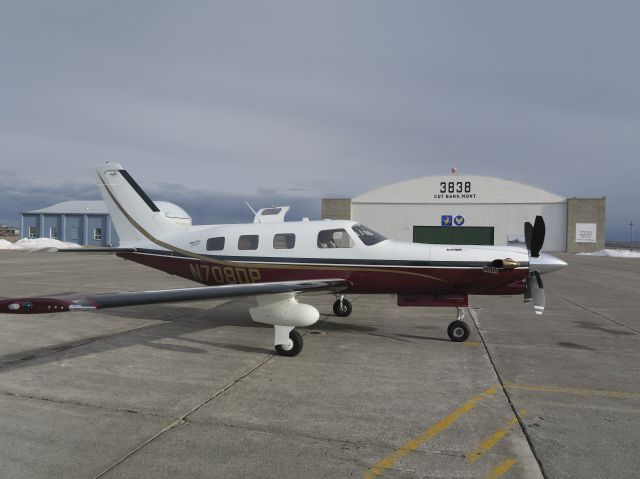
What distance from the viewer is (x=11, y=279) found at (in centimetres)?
1739

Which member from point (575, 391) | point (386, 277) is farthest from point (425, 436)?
point (386, 277)

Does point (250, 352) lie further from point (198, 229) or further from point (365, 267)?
point (198, 229)

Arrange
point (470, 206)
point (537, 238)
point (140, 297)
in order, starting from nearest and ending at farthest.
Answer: point (140, 297) < point (537, 238) < point (470, 206)

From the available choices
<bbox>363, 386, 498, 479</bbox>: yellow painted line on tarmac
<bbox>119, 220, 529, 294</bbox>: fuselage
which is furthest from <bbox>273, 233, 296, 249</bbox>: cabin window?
<bbox>363, 386, 498, 479</bbox>: yellow painted line on tarmac

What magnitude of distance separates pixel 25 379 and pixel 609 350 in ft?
31.0

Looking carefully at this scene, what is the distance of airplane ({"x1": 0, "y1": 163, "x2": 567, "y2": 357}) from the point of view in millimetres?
6824

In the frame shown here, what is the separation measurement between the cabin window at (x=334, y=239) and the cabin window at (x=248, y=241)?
1.45 meters

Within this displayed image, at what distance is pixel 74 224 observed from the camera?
57.0 meters

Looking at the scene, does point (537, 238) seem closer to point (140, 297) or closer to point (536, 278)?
point (536, 278)

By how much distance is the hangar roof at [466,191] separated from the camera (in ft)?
141

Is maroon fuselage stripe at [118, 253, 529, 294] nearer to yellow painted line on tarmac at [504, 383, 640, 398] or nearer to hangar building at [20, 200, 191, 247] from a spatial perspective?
yellow painted line on tarmac at [504, 383, 640, 398]

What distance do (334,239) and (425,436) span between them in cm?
476

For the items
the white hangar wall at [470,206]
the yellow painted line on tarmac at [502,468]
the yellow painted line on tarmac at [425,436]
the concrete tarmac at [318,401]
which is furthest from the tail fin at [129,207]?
the white hangar wall at [470,206]

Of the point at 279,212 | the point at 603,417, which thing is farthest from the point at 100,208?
the point at 603,417
